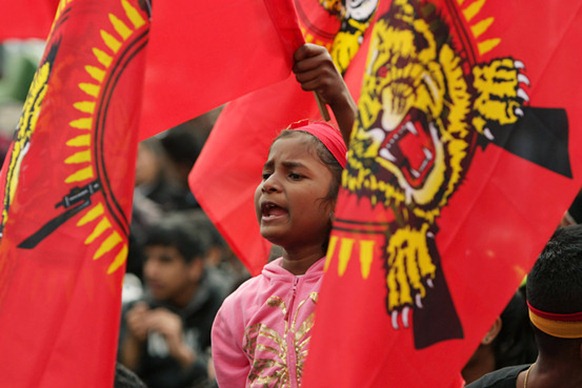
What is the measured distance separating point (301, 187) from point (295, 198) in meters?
0.04

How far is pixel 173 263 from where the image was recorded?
6164 mm

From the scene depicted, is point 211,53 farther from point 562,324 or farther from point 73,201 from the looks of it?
point 562,324

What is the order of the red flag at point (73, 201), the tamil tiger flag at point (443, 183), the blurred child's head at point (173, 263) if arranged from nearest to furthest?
the tamil tiger flag at point (443, 183)
the red flag at point (73, 201)
the blurred child's head at point (173, 263)

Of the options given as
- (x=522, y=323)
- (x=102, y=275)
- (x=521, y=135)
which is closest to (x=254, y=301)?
(x=102, y=275)

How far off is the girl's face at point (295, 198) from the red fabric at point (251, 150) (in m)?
0.65

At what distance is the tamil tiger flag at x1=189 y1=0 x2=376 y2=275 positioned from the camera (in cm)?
420

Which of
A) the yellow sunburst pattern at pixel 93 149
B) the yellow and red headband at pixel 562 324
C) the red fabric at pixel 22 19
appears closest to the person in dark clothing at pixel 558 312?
the yellow and red headband at pixel 562 324

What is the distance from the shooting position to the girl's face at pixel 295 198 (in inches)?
135

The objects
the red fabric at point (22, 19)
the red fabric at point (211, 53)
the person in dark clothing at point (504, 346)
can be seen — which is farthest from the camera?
the person in dark clothing at point (504, 346)

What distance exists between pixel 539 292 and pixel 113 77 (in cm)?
125

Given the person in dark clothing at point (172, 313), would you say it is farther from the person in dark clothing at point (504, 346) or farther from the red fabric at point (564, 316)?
the red fabric at point (564, 316)

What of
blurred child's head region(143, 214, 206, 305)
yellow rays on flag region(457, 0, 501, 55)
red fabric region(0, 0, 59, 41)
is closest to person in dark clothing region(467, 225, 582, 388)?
yellow rays on flag region(457, 0, 501, 55)

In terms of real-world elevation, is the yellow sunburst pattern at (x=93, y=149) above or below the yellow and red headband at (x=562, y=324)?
above

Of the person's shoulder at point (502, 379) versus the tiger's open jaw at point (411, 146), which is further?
the person's shoulder at point (502, 379)
